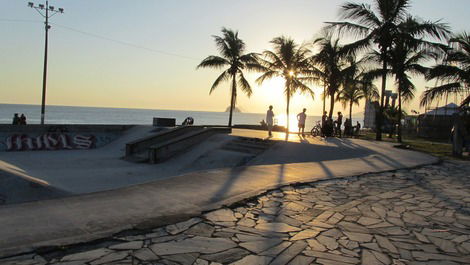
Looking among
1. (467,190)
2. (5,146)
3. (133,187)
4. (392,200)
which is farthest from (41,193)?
(5,146)

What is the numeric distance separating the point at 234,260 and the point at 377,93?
40671 millimetres

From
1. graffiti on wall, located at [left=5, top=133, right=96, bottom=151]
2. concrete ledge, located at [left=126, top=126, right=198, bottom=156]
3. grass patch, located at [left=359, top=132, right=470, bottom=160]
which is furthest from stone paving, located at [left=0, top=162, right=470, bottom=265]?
graffiti on wall, located at [left=5, top=133, right=96, bottom=151]

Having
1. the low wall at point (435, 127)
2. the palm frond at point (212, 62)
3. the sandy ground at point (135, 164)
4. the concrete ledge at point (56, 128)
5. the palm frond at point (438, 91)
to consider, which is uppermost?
the palm frond at point (212, 62)

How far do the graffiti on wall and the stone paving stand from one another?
1685 cm

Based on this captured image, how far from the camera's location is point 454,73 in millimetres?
18359

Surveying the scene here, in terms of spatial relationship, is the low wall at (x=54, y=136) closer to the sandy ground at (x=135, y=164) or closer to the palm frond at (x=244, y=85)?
the sandy ground at (x=135, y=164)

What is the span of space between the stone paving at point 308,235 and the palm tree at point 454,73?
12600 mm

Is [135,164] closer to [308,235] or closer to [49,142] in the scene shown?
[49,142]

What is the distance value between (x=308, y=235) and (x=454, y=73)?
56.7 feet

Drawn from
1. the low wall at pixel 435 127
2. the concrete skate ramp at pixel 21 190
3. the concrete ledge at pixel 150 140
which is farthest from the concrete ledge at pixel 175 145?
the low wall at pixel 435 127

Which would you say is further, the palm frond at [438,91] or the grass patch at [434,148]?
the palm frond at [438,91]

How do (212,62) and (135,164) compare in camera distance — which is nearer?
(135,164)

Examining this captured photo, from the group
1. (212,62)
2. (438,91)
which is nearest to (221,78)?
(212,62)

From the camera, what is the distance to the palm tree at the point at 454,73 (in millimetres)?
18312
